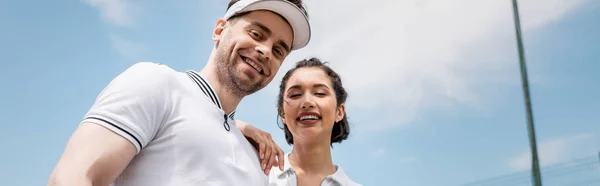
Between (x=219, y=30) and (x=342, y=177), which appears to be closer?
(x=219, y=30)

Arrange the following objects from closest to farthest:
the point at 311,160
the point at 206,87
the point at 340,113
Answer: the point at 206,87
the point at 311,160
the point at 340,113

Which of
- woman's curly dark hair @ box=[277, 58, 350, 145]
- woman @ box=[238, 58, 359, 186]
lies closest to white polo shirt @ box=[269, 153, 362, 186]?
woman @ box=[238, 58, 359, 186]

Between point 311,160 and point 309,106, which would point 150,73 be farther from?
point 311,160

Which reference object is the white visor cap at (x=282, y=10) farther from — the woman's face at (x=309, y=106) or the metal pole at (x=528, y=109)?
the metal pole at (x=528, y=109)

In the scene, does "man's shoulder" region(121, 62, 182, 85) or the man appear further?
"man's shoulder" region(121, 62, 182, 85)

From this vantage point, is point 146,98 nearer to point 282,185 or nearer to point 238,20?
point 238,20

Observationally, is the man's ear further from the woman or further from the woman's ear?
the woman's ear

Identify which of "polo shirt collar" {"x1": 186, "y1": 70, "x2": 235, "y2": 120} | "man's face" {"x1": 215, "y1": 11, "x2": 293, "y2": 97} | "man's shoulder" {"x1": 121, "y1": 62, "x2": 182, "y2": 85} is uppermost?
"man's face" {"x1": 215, "y1": 11, "x2": 293, "y2": 97}

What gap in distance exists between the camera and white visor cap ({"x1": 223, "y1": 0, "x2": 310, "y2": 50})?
2086mm

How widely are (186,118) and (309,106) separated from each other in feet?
5.18

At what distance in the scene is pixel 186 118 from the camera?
169 centimetres

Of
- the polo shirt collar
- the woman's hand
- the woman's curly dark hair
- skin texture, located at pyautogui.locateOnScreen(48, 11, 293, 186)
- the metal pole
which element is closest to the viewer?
skin texture, located at pyautogui.locateOnScreen(48, 11, 293, 186)

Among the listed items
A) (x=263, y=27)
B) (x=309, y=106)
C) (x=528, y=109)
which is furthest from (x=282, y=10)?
(x=528, y=109)

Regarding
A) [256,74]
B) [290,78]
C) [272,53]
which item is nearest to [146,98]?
[256,74]
